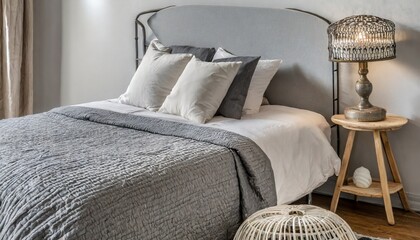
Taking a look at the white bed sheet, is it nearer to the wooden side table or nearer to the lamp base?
the wooden side table

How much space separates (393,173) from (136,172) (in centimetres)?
177

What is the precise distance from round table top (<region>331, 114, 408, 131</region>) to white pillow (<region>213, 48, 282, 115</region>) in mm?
488

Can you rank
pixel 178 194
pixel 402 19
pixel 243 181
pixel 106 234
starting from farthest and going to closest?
pixel 402 19
pixel 243 181
pixel 178 194
pixel 106 234

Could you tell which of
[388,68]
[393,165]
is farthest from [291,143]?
[388,68]

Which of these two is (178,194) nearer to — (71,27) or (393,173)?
(393,173)

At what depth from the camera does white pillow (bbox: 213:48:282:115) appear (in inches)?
135

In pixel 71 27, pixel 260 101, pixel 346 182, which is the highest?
pixel 71 27

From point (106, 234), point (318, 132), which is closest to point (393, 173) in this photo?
point (318, 132)

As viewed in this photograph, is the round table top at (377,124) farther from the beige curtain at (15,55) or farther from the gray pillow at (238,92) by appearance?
the beige curtain at (15,55)

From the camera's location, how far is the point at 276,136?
3.04 m

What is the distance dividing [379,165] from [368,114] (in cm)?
29

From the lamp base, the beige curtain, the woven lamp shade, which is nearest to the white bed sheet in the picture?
the lamp base

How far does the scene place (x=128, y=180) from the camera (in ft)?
7.18

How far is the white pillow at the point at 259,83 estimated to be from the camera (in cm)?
344
